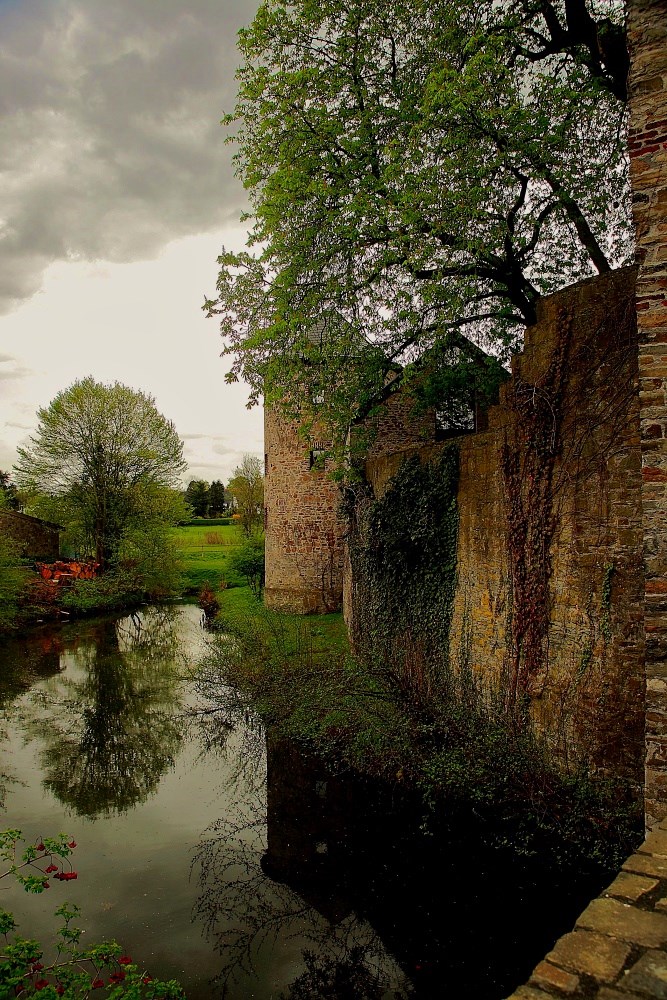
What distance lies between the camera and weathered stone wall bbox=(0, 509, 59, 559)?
96.1ft

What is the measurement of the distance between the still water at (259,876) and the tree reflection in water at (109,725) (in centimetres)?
5

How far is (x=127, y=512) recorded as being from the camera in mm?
29500

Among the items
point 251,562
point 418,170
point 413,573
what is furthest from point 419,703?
point 251,562

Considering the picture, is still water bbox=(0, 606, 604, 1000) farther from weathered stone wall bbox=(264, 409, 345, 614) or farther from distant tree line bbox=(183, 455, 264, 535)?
distant tree line bbox=(183, 455, 264, 535)

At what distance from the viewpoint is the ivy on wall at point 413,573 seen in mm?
9492

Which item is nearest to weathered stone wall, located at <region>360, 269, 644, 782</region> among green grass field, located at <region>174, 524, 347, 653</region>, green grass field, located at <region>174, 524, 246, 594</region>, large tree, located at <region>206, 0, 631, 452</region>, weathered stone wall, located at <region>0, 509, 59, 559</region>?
large tree, located at <region>206, 0, 631, 452</region>

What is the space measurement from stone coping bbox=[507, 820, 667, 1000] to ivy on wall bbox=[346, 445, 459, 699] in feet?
19.6

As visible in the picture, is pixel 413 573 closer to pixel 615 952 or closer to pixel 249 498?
pixel 615 952

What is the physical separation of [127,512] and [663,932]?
2903 cm

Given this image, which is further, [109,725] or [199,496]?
[199,496]

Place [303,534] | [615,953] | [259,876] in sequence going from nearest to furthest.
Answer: [615,953] < [259,876] < [303,534]

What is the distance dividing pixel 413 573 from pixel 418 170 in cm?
628

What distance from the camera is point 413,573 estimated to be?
1055 centimetres

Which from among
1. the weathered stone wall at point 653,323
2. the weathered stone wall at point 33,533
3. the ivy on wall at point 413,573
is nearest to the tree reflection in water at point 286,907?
the ivy on wall at point 413,573
